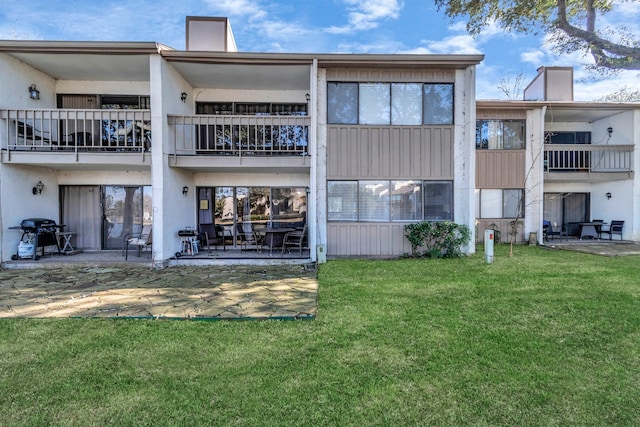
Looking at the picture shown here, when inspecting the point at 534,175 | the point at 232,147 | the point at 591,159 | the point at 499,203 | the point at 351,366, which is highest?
the point at 591,159

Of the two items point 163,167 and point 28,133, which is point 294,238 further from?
point 28,133

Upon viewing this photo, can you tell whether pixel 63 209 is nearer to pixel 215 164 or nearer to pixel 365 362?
pixel 215 164

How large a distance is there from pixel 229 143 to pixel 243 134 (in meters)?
0.58

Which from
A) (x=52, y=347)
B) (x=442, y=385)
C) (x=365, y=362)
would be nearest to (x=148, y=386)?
(x=52, y=347)

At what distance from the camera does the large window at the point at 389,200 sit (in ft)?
32.2

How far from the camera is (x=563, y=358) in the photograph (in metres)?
3.59

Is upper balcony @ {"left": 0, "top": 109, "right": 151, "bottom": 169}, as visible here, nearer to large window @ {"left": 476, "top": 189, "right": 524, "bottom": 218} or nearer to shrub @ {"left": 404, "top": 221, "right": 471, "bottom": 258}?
shrub @ {"left": 404, "top": 221, "right": 471, "bottom": 258}

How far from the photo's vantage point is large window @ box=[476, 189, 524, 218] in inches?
521

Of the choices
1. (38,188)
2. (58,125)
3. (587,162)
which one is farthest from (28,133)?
(587,162)

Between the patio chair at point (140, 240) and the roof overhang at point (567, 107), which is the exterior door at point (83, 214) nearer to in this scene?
the patio chair at point (140, 240)

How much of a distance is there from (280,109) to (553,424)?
10.7 metres

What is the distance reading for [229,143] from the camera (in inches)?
425

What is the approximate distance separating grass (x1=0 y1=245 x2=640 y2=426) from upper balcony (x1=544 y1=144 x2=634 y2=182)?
29.8 ft

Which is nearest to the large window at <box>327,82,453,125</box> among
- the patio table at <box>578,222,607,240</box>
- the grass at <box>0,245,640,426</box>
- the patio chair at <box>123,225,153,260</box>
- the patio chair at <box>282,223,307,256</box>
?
the patio chair at <box>282,223,307,256</box>
